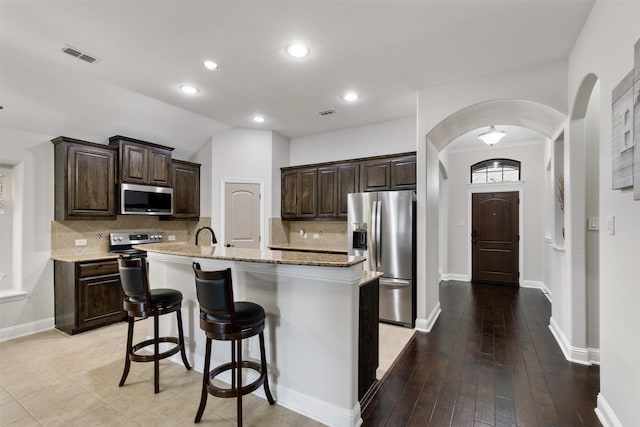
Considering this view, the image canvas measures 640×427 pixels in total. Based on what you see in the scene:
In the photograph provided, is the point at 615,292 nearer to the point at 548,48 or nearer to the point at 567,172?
the point at 567,172

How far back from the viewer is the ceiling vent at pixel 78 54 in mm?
2754

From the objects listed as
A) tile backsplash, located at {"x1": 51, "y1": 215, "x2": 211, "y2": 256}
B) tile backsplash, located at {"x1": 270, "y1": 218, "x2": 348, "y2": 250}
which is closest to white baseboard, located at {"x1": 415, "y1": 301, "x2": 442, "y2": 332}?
tile backsplash, located at {"x1": 270, "y1": 218, "x2": 348, "y2": 250}

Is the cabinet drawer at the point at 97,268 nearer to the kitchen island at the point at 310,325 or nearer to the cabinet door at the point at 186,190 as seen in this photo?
the cabinet door at the point at 186,190

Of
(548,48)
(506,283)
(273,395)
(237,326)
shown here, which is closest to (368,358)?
(273,395)

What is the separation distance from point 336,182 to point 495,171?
392 cm

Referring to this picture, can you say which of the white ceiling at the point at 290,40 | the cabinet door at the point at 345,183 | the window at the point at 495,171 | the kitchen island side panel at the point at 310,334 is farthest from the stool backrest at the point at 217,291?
the window at the point at 495,171

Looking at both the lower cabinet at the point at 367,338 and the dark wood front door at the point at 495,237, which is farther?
the dark wood front door at the point at 495,237

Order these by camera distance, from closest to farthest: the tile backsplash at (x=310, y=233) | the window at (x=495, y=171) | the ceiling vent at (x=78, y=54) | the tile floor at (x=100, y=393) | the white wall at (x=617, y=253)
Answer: the white wall at (x=617, y=253) < the tile floor at (x=100, y=393) < the ceiling vent at (x=78, y=54) < the tile backsplash at (x=310, y=233) < the window at (x=495, y=171)

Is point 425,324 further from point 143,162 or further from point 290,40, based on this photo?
point 143,162

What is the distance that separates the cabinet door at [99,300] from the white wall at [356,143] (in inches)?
142

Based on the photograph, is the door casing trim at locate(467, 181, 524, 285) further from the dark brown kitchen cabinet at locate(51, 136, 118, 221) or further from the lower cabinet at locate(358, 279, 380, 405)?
the dark brown kitchen cabinet at locate(51, 136, 118, 221)

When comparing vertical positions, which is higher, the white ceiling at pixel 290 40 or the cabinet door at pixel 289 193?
the white ceiling at pixel 290 40

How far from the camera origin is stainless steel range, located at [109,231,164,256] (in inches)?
171

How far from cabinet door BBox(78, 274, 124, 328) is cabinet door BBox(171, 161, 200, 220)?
1.48 m
